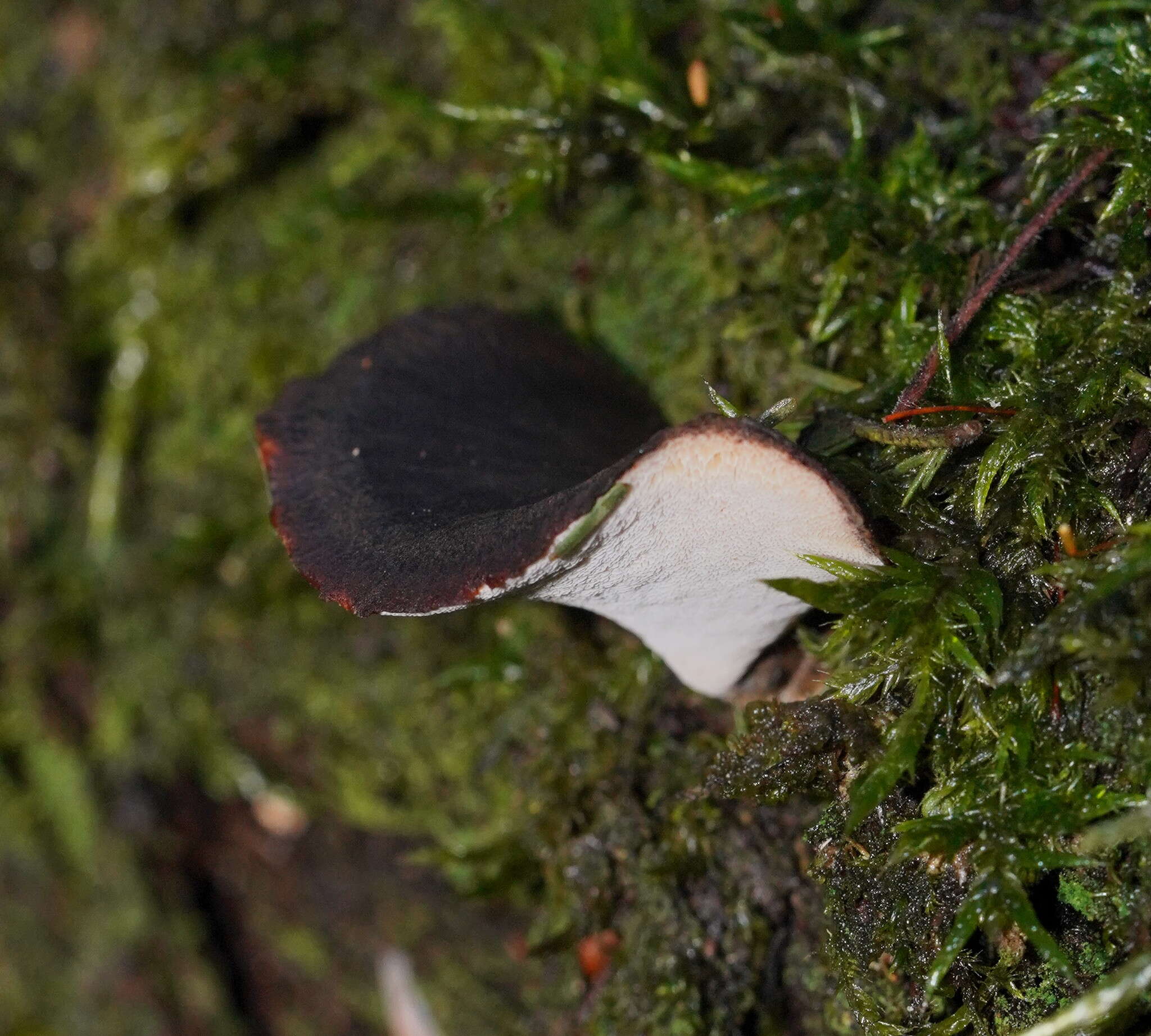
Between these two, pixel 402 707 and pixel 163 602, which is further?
pixel 163 602

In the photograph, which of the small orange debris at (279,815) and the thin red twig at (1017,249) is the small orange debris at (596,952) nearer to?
the thin red twig at (1017,249)

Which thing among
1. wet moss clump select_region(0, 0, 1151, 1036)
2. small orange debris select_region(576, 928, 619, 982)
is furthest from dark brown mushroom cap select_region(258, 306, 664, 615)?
small orange debris select_region(576, 928, 619, 982)

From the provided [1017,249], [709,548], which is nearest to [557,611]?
[709,548]

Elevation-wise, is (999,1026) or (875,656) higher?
(875,656)

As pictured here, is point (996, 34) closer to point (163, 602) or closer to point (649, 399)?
point (649, 399)

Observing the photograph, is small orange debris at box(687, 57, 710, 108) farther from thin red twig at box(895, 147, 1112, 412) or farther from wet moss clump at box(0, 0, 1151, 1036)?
thin red twig at box(895, 147, 1112, 412)

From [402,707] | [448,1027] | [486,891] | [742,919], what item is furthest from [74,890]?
[742,919]

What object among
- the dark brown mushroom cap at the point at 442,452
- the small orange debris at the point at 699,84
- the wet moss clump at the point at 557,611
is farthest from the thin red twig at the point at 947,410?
the small orange debris at the point at 699,84
